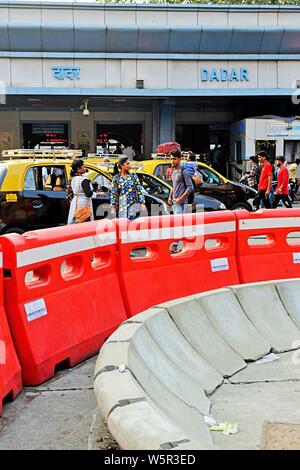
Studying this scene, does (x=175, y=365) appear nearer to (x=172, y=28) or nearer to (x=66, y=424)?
(x=66, y=424)

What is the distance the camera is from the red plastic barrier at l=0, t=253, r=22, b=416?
4.25m

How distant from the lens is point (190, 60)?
25625 mm

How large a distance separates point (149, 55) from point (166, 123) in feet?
10.6

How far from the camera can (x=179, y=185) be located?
1038cm

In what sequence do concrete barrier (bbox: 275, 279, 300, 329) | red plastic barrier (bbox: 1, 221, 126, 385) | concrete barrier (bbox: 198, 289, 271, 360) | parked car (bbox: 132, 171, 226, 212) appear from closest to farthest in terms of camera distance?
1. red plastic barrier (bbox: 1, 221, 126, 385)
2. concrete barrier (bbox: 198, 289, 271, 360)
3. concrete barrier (bbox: 275, 279, 300, 329)
4. parked car (bbox: 132, 171, 226, 212)

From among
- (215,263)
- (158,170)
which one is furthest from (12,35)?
(215,263)

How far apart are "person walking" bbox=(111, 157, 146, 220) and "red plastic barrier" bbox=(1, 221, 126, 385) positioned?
3.63 meters

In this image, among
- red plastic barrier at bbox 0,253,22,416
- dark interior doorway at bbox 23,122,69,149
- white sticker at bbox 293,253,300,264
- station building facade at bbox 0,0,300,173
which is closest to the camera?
red plastic barrier at bbox 0,253,22,416

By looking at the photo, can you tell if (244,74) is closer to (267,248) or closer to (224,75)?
(224,75)

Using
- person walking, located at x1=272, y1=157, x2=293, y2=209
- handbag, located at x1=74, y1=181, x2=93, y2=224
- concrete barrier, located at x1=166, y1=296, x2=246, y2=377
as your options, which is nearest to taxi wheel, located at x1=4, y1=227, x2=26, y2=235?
handbag, located at x1=74, y1=181, x2=93, y2=224

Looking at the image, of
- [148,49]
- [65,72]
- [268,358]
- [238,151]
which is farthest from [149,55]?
[268,358]

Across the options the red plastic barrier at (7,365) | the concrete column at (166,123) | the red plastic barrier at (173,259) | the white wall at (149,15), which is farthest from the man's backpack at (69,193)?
the concrete column at (166,123)

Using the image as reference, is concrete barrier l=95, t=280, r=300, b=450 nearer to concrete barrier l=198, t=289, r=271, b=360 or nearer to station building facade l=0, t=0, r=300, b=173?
concrete barrier l=198, t=289, r=271, b=360

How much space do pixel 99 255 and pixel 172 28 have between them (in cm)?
2073
